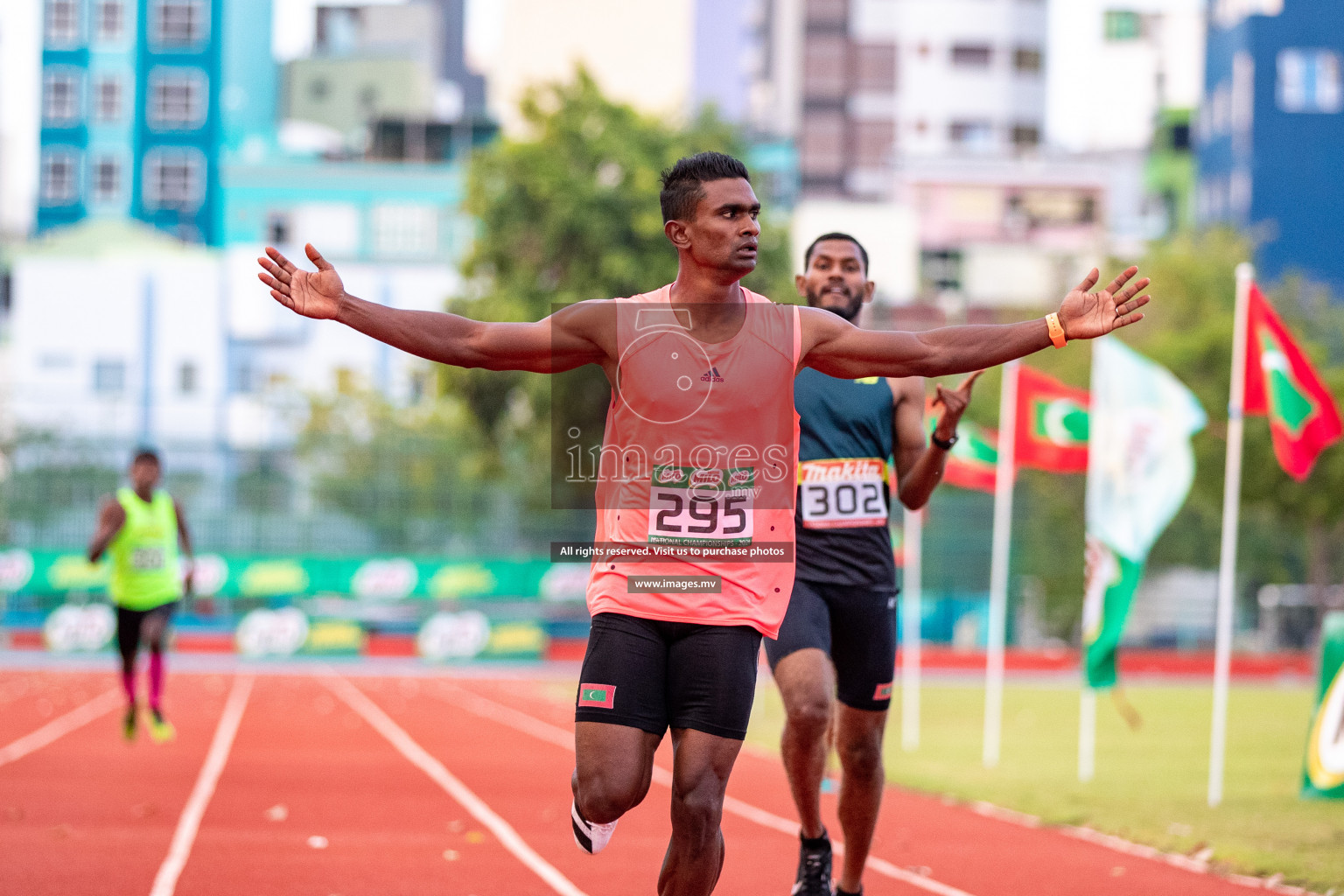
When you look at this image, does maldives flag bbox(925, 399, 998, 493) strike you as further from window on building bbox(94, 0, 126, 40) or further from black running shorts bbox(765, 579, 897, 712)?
window on building bbox(94, 0, 126, 40)

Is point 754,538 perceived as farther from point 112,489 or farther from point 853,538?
point 112,489

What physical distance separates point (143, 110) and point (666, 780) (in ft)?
181

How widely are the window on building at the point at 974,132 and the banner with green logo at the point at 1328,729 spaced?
63.4 metres

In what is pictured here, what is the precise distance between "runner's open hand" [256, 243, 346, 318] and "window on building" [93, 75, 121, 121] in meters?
60.6

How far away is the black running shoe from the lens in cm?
634

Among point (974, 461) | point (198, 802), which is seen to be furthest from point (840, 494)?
point (974, 461)

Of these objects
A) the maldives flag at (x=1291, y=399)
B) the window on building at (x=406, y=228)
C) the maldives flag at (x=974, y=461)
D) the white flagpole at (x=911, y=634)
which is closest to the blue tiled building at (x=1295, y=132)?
the window on building at (x=406, y=228)

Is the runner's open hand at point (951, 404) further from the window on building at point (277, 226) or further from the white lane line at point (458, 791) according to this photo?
the window on building at point (277, 226)

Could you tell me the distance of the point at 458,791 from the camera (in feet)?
38.1

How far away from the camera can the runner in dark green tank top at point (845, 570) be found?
647 cm

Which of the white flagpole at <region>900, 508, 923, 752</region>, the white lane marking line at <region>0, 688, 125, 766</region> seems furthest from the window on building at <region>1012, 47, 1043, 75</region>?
the white lane marking line at <region>0, 688, 125, 766</region>

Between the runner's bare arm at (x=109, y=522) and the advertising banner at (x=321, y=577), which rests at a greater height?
the runner's bare arm at (x=109, y=522)

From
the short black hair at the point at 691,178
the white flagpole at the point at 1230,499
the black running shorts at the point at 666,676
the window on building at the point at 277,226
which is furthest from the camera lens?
the window on building at the point at 277,226

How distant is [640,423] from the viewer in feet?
16.4
